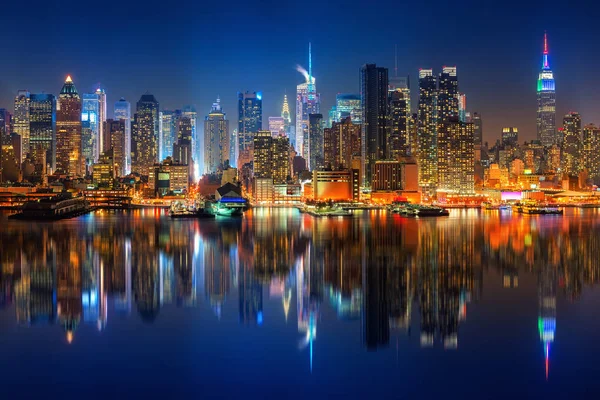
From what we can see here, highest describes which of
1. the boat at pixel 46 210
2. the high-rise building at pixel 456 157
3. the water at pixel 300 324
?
the high-rise building at pixel 456 157

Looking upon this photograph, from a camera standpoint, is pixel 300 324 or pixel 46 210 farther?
pixel 46 210

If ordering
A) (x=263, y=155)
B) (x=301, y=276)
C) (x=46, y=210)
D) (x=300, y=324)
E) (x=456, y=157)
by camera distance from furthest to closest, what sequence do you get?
1. (x=263, y=155)
2. (x=456, y=157)
3. (x=46, y=210)
4. (x=301, y=276)
5. (x=300, y=324)

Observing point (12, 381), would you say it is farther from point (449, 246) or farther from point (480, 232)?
point (480, 232)

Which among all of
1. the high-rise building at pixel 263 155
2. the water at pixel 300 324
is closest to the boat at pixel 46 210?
the water at pixel 300 324

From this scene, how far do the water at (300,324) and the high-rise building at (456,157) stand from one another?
3849 inches

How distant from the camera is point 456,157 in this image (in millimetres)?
124750

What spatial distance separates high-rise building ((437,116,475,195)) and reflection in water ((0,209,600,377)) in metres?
89.3

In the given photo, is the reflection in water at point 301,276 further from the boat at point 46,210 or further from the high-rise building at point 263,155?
the high-rise building at point 263,155

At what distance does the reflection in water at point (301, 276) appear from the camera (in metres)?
15.0

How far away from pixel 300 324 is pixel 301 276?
6165 millimetres

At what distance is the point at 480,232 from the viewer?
38719 mm

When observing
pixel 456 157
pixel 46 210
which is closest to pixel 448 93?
pixel 456 157

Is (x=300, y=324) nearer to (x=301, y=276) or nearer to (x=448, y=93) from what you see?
(x=301, y=276)

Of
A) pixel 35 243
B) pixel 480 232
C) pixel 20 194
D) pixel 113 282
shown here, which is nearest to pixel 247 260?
pixel 113 282
